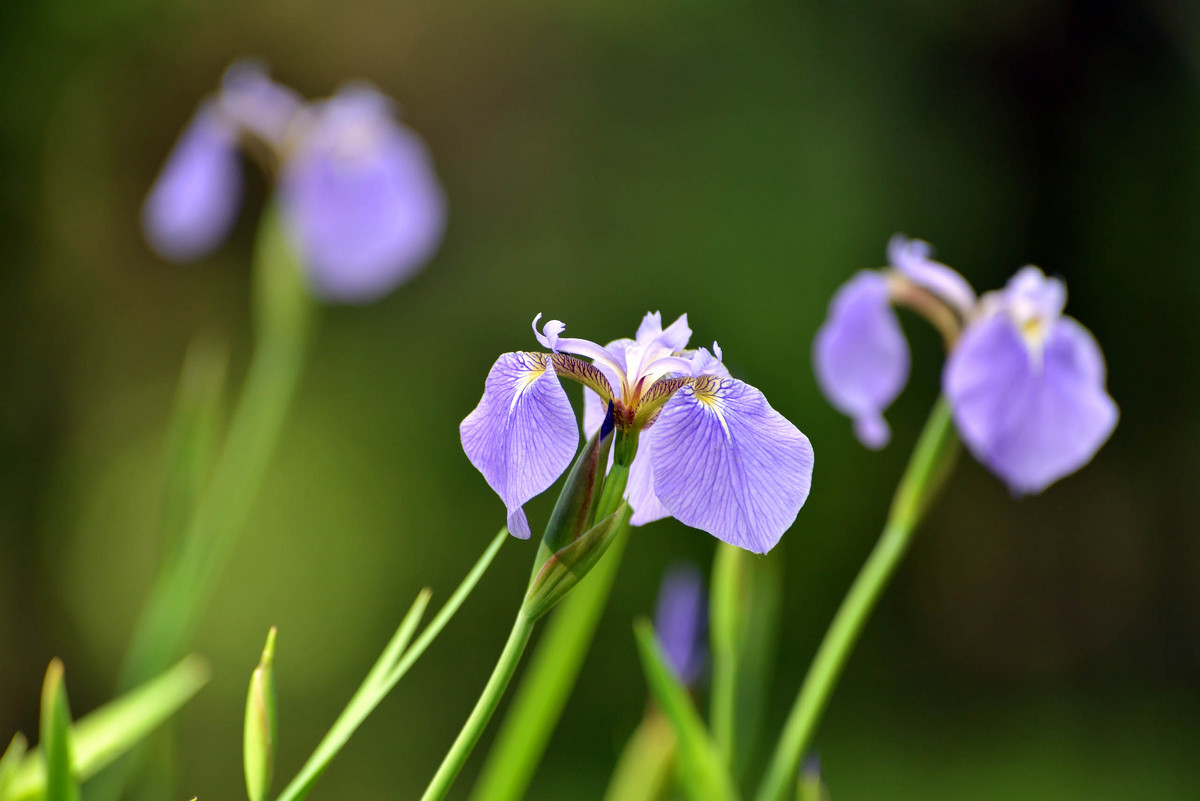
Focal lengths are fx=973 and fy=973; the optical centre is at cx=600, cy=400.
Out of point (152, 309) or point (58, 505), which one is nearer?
point (58, 505)

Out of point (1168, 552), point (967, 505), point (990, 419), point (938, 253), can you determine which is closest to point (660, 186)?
point (938, 253)

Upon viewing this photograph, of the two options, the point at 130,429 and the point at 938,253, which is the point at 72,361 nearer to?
the point at 130,429

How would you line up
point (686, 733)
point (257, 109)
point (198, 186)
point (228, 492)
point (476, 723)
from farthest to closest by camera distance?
point (257, 109) → point (198, 186) → point (228, 492) → point (686, 733) → point (476, 723)

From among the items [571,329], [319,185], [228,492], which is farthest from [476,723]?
[571,329]

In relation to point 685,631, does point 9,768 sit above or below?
above

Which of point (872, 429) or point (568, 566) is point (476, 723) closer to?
point (568, 566)

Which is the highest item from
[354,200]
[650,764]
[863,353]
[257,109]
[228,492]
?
[257,109]

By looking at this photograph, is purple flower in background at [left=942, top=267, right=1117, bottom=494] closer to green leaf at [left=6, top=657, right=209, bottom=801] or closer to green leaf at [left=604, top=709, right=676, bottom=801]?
green leaf at [left=604, top=709, right=676, bottom=801]
